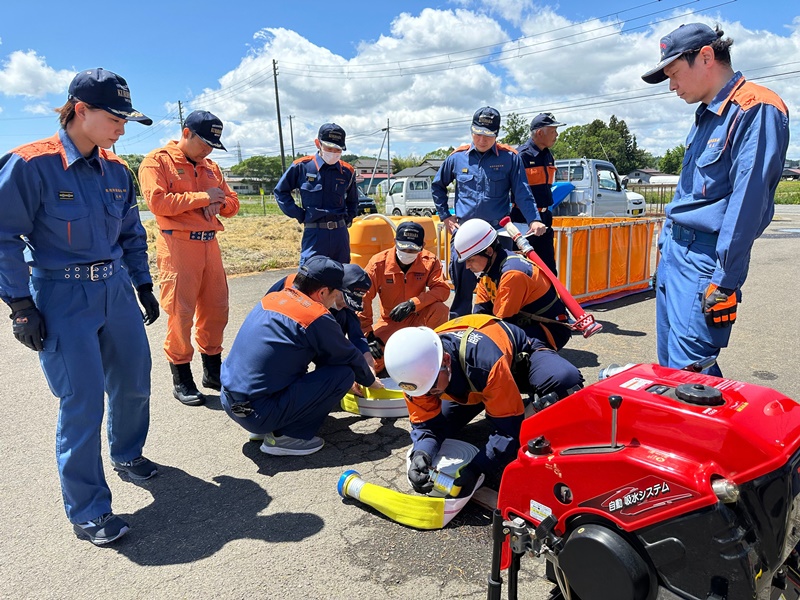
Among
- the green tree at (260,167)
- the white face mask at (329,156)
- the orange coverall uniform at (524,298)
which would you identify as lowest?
the orange coverall uniform at (524,298)

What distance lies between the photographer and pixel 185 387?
4.54 meters

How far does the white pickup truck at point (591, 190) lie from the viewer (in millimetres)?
15500

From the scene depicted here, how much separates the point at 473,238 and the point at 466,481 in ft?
5.70

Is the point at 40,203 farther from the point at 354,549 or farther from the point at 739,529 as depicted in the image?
the point at 739,529

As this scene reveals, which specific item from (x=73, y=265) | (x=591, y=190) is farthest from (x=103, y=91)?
(x=591, y=190)

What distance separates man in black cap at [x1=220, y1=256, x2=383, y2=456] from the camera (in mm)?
3400

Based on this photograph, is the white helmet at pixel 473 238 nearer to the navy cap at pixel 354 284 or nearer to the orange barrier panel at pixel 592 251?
the navy cap at pixel 354 284

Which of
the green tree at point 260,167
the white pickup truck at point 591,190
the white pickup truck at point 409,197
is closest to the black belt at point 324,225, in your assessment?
the white pickup truck at point 591,190

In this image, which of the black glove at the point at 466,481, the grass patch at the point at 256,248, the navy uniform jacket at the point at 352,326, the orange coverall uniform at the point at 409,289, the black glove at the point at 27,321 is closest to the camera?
the black glove at the point at 27,321

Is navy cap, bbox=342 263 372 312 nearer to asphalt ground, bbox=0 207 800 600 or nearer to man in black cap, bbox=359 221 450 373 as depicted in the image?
man in black cap, bbox=359 221 450 373

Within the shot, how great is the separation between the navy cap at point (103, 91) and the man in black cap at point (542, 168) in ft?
12.7

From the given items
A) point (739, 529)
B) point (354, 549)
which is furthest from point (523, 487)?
point (354, 549)

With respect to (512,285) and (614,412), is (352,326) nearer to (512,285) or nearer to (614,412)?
(512,285)

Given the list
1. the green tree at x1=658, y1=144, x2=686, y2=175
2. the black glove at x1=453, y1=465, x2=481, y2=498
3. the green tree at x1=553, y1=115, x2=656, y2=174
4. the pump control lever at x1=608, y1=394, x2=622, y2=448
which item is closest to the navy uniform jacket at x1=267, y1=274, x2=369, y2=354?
the black glove at x1=453, y1=465, x2=481, y2=498
